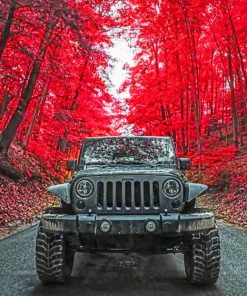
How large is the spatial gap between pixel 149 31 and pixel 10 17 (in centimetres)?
1442

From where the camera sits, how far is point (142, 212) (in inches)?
183

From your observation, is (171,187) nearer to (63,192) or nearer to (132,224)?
(132,224)

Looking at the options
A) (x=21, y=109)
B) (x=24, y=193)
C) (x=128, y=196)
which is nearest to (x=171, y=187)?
(x=128, y=196)

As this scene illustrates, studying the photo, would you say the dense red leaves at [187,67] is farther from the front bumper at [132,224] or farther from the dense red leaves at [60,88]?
the front bumper at [132,224]

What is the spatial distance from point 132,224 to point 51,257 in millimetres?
1095

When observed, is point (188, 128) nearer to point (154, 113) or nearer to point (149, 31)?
point (154, 113)

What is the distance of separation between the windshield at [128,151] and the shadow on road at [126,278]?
4.91 ft

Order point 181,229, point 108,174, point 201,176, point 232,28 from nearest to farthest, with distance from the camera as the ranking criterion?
1. point 181,229
2. point 108,174
3. point 232,28
4. point 201,176

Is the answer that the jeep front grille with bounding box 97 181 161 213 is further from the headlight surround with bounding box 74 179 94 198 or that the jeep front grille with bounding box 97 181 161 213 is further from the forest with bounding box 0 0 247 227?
the forest with bounding box 0 0 247 227

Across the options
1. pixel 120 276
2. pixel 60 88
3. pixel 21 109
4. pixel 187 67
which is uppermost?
pixel 187 67

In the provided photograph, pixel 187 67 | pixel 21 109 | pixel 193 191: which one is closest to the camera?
pixel 193 191

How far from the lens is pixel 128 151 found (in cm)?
634

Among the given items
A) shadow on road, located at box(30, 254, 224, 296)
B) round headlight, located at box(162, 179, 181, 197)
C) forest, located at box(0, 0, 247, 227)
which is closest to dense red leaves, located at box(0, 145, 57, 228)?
forest, located at box(0, 0, 247, 227)

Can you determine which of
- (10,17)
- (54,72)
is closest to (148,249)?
(10,17)
